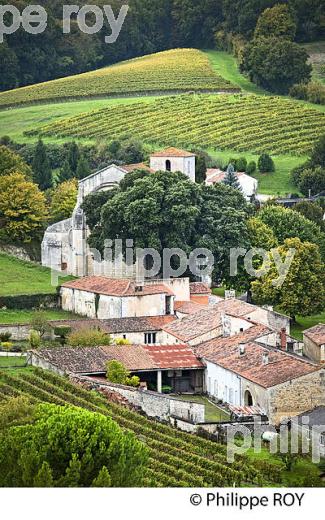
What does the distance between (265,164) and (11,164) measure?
10.9 m

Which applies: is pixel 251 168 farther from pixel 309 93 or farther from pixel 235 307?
pixel 235 307

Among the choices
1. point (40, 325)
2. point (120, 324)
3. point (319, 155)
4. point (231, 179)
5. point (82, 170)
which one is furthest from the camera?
point (319, 155)

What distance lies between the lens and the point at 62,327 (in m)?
54.3

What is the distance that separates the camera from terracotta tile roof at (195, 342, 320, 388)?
4797 centimetres

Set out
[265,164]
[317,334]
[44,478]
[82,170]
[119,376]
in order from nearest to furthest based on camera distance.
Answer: [44,478] → [119,376] → [317,334] → [82,170] → [265,164]

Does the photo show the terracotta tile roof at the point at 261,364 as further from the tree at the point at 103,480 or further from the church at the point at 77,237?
the church at the point at 77,237

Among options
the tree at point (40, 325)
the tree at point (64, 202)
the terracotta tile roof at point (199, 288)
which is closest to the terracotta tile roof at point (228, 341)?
the tree at point (40, 325)

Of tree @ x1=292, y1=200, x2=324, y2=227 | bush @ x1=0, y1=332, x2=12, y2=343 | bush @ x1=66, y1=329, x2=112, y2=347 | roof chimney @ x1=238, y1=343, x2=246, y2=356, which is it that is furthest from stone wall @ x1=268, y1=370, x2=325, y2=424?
tree @ x1=292, y1=200, x2=324, y2=227

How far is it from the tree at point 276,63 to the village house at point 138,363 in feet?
112

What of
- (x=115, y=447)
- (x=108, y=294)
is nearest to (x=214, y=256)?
(x=108, y=294)

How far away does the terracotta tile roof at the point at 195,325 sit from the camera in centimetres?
5322

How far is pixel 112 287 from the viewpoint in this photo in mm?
57156

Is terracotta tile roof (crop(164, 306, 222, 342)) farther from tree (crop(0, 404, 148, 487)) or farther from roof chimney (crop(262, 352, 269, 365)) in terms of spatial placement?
tree (crop(0, 404, 148, 487))

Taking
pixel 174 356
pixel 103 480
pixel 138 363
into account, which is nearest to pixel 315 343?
pixel 174 356
